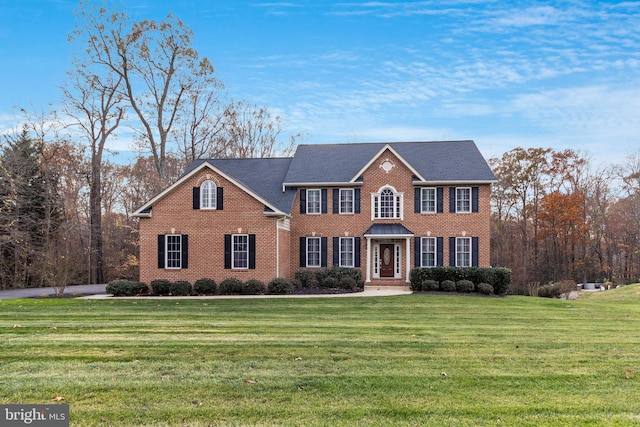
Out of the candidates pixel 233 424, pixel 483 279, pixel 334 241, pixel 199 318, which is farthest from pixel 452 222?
pixel 233 424

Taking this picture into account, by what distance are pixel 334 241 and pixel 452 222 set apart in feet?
19.4

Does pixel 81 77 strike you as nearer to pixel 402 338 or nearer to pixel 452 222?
pixel 452 222

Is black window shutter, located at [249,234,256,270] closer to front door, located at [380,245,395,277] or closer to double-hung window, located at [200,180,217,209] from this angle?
double-hung window, located at [200,180,217,209]

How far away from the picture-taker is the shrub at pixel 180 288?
2073 cm

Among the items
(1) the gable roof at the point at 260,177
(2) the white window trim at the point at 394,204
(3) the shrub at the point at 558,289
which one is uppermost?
(1) the gable roof at the point at 260,177

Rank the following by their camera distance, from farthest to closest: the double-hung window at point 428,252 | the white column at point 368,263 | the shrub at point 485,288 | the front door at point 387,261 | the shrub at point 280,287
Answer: the front door at point 387,261, the white column at point 368,263, the double-hung window at point 428,252, the shrub at point 485,288, the shrub at point 280,287

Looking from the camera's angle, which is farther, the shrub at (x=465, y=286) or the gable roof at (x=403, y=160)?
the gable roof at (x=403, y=160)

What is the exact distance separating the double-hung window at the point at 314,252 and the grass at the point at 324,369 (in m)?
11.3

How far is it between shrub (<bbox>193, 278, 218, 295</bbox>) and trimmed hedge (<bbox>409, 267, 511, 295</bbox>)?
9.00m

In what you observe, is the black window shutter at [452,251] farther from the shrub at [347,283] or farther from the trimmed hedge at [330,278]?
the shrub at [347,283]

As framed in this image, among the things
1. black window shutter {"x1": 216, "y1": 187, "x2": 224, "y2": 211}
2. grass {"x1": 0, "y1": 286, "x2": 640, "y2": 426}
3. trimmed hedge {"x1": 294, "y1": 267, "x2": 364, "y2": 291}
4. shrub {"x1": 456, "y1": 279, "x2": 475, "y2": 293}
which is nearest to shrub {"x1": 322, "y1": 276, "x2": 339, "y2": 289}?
trimmed hedge {"x1": 294, "y1": 267, "x2": 364, "y2": 291}

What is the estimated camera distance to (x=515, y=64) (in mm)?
18141

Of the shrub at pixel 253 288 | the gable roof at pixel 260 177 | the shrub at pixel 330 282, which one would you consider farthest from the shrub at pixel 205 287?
the shrub at pixel 330 282

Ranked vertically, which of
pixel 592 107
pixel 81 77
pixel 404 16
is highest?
pixel 81 77
